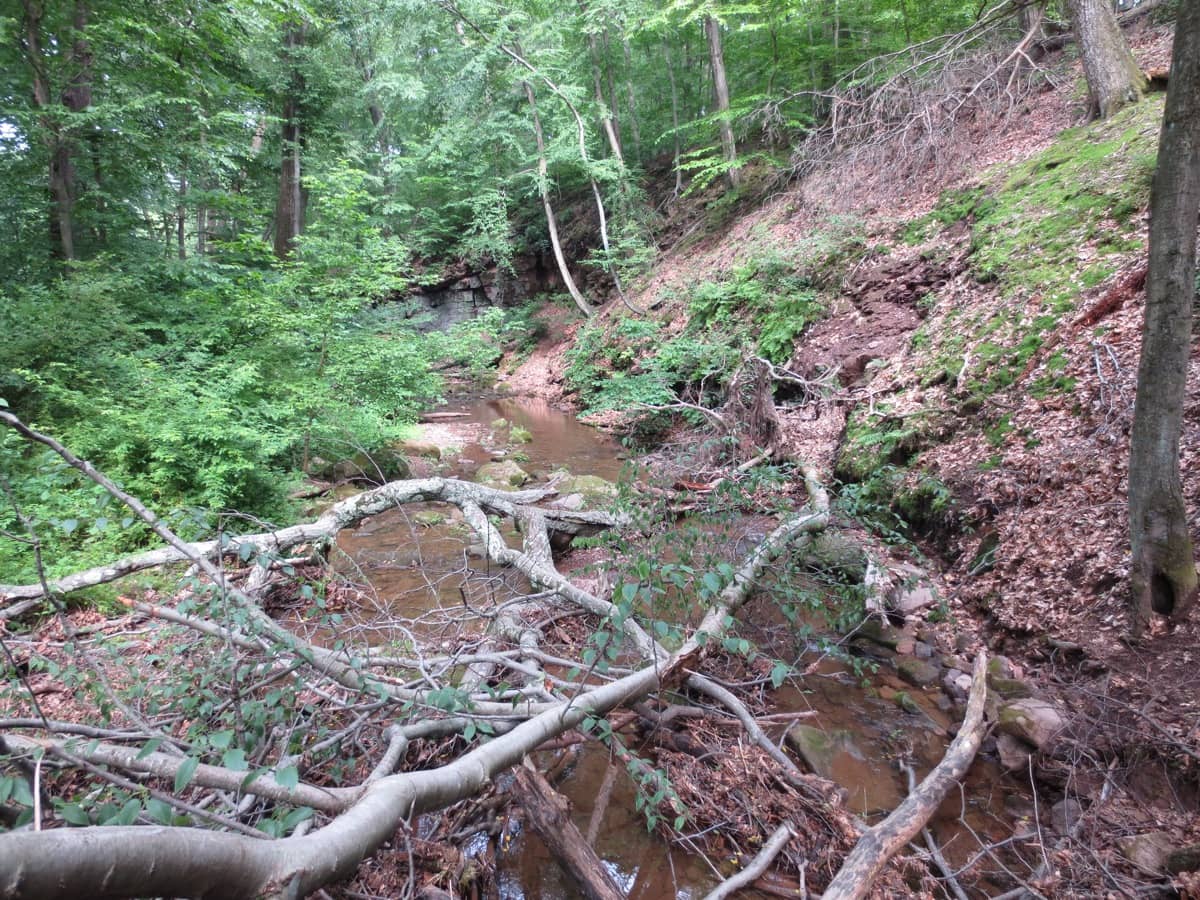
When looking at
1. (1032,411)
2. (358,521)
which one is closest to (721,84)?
(1032,411)

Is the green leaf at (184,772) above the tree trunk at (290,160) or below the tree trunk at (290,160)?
below

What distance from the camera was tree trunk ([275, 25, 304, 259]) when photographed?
1196 centimetres

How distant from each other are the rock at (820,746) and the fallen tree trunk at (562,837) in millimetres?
1402

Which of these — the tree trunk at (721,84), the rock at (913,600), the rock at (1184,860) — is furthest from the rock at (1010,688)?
the tree trunk at (721,84)

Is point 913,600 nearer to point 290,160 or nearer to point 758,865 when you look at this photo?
point 758,865

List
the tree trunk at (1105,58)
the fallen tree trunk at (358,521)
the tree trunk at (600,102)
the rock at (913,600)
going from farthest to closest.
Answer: the tree trunk at (600,102), the tree trunk at (1105,58), the rock at (913,600), the fallen tree trunk at (358,521)

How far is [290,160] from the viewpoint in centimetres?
1230

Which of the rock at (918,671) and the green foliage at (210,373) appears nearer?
the rock at (918,671)

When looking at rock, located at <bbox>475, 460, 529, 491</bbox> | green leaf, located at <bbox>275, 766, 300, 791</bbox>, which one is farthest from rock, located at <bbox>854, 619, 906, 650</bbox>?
rock, located at <bbox>475, 460, 529, 491</bbox>

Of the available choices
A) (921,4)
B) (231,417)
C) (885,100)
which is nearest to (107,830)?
(231,417)

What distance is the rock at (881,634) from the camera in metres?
4.30

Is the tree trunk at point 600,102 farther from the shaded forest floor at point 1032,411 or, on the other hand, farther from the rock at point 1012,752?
the rock at point 1012,752

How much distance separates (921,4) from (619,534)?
15407 millimetres

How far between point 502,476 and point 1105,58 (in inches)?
430
